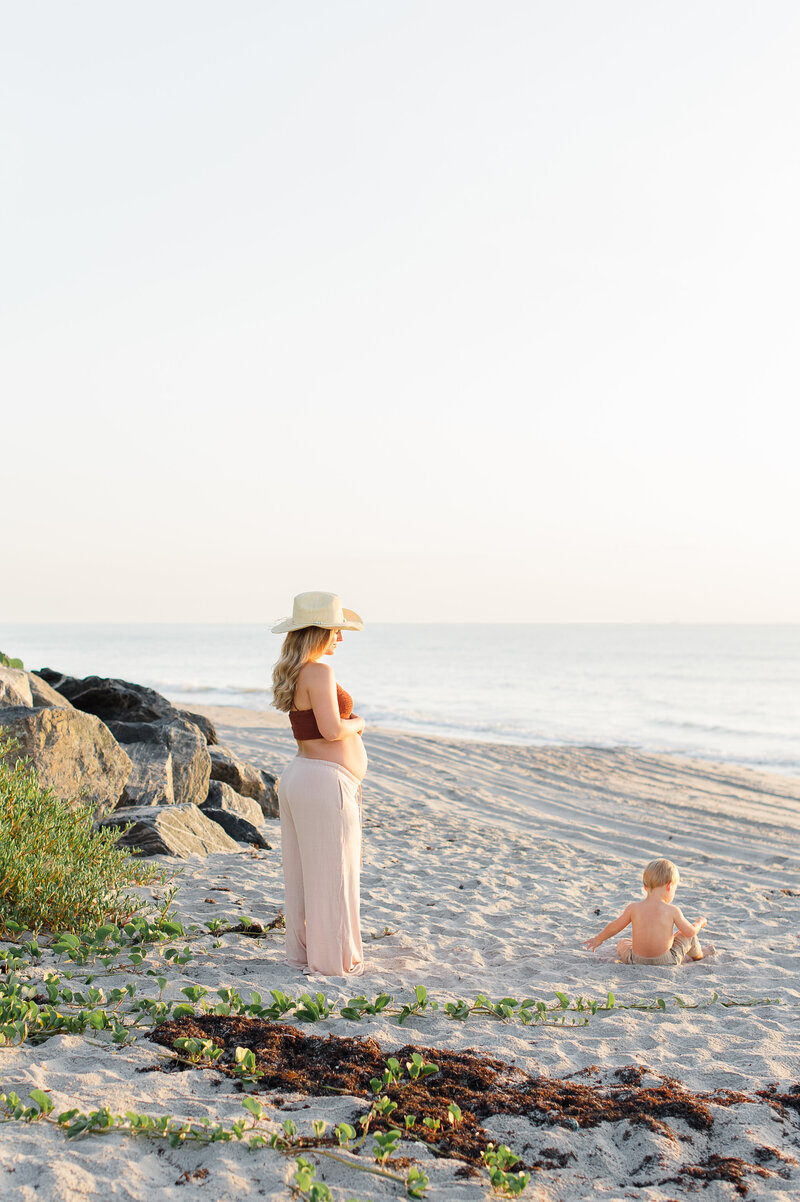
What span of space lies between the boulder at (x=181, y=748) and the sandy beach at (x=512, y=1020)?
0.96 meters

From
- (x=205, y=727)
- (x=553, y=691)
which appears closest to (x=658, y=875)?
(x=205, y=727)

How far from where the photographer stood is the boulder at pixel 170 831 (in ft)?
22.9

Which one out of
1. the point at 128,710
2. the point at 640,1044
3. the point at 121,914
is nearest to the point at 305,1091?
the point at 640,1044

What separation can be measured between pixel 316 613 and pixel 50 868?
209 cm

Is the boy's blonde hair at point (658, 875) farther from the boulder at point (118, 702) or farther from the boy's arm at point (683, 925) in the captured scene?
the boulder at point (118, 702)

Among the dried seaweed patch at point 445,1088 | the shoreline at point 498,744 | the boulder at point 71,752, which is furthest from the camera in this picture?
the shoreline at point 498,744

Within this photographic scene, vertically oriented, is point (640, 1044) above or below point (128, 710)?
below

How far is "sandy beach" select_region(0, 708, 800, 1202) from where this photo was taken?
2.88m

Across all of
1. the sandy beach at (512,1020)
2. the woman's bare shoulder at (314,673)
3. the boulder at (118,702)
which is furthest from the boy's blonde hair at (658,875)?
the boulder at (118,702)

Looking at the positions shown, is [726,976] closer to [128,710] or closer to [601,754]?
[128,710]

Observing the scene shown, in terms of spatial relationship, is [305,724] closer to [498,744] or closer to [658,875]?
[658,875]

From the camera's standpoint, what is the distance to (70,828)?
17.4 feet

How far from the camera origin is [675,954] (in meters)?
5.73

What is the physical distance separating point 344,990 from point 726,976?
8.06ft
